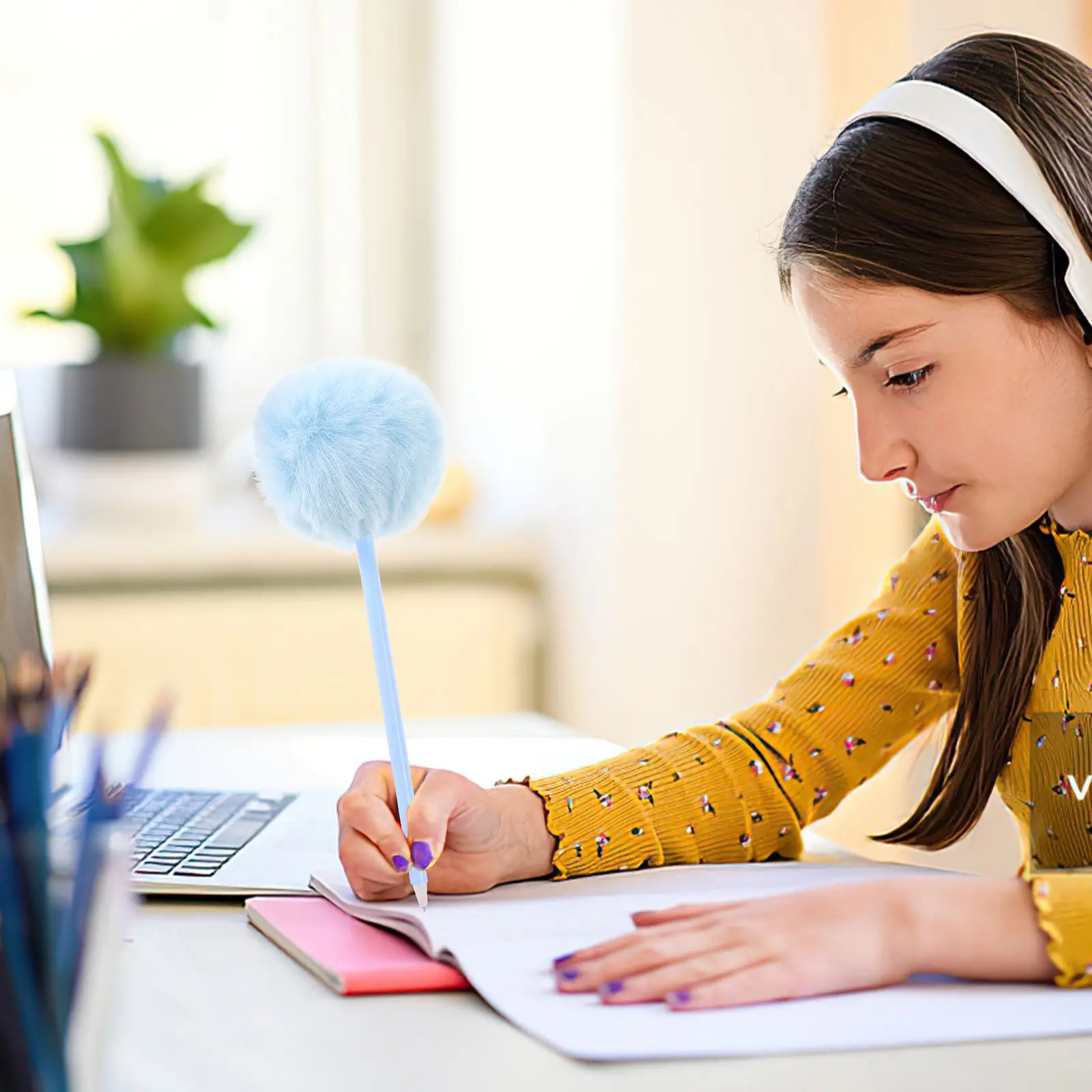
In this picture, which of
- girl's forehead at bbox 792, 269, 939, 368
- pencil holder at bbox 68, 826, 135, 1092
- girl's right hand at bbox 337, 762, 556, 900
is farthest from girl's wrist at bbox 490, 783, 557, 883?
pencil holder at bbox 68, 826, 135, 1092

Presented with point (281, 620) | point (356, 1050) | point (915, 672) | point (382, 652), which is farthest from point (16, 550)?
point (281, 620)

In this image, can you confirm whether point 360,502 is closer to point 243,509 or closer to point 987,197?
point 987,197

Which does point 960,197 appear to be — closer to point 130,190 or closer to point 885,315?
point 885,315

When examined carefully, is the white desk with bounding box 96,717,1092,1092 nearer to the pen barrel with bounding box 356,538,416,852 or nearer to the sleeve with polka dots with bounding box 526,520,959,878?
the pen barrel with bounding box 356,538,416,852

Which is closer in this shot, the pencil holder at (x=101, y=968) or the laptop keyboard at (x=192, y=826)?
the pencil holder at (x=101, y=968)

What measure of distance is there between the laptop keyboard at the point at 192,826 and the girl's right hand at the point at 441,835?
0.10 meters

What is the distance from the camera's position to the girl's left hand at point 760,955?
2.21 ft

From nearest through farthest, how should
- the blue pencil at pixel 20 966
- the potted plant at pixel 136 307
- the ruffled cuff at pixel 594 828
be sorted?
the blue pencil at pixel 20 966, the ruffled cuff at pixel 594 828, the potted plant at pixel 136 307

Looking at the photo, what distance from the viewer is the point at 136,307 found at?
6.78 feet

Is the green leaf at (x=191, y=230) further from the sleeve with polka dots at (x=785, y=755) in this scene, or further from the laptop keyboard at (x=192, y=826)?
the sleeve with polka dots at (x=785, y=755)

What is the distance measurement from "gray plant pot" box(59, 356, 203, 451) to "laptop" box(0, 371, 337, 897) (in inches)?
41.8

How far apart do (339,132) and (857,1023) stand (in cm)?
194

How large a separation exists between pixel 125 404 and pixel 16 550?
3.70ft

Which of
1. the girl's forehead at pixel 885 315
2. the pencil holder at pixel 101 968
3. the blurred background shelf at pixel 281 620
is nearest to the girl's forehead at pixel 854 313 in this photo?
the girl's forehead at pixel 885 315
